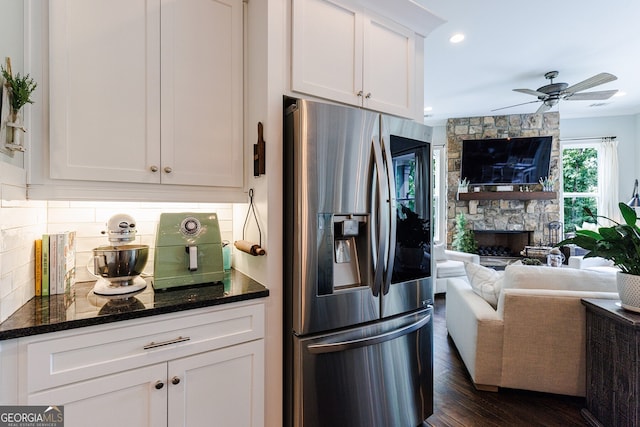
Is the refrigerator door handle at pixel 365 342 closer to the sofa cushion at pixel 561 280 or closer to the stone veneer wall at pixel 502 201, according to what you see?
the sofa cushion at pixel 561 280

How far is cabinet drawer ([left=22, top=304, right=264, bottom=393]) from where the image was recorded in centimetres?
101

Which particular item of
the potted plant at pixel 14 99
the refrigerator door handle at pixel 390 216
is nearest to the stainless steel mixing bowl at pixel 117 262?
the potted plant at pixel 14 99

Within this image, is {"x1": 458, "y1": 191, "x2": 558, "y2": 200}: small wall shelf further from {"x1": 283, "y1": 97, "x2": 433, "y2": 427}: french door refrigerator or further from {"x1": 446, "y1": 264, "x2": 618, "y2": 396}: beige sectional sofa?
{"x1": 283, "y1": 97, "x2": 433, "y2": 427}: french door refrigerator

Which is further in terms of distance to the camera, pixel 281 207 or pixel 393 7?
pixel 393 7

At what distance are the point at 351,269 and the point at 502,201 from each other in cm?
558

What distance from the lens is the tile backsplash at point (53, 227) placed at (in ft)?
3.59

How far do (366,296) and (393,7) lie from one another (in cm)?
164

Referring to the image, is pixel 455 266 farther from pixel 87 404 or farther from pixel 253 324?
pixel 87 404

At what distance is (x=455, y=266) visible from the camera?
4.51 m

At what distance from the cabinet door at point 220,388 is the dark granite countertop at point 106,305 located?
0.76ft

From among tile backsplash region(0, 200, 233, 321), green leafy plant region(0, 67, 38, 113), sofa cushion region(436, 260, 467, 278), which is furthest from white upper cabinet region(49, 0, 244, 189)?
sofa cushion region(436, 260, 467, 278)

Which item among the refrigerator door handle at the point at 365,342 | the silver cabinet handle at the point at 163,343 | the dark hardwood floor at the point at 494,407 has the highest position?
the silver cabinet handle at the point at 163,343

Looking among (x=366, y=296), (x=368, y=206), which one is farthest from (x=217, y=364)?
(x=368, y=206)

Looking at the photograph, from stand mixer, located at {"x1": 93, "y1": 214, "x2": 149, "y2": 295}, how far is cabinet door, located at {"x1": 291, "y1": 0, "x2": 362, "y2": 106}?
1.05 metres
